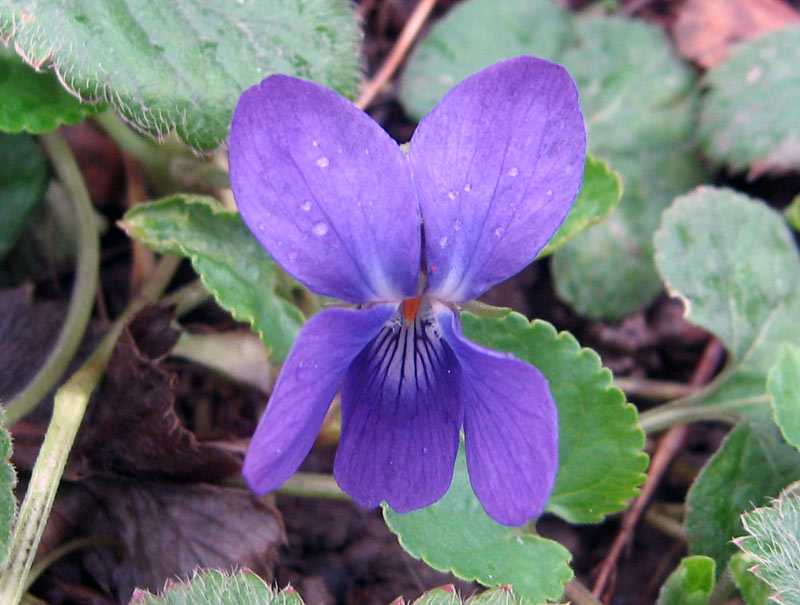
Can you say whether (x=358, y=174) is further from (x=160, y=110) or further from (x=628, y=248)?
(x=628, y=248)

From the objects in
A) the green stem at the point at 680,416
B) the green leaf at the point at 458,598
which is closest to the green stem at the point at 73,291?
the green leaf at the point at 458,598

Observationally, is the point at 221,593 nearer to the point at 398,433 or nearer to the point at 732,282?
the point at 398,433

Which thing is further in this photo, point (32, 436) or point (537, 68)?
point (32, 436)

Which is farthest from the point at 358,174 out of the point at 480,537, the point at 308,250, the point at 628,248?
the point at 628,248

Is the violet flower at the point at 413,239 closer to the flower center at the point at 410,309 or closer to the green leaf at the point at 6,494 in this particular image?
the flower center at the point at 410,309

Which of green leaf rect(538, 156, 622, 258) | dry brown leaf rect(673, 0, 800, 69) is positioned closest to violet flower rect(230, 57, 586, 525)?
green leaf rect(538, 156, 622, 258)
